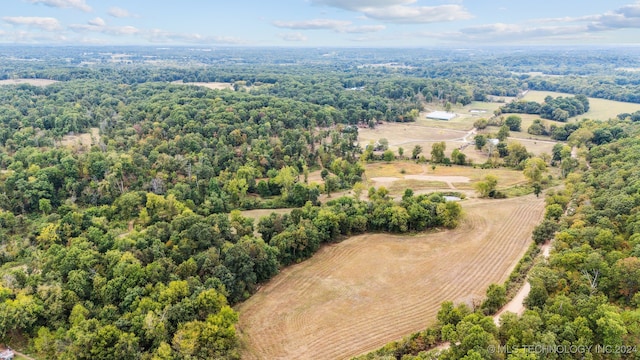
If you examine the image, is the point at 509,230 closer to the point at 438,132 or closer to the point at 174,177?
the point at 174,177

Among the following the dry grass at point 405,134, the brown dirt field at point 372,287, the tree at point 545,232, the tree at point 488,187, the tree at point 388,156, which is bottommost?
the brown dirt field at point 372,287

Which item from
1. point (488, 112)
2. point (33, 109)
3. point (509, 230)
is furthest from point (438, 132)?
point (33, 109)

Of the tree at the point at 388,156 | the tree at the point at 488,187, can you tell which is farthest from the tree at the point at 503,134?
the tree at the point at 488,187

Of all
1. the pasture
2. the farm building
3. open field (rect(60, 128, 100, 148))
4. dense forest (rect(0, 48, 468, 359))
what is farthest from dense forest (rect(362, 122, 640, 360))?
the farm building

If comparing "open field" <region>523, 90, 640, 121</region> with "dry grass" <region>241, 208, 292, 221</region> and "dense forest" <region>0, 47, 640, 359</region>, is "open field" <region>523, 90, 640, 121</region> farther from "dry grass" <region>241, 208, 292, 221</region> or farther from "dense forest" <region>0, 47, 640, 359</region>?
"dry grass" <region>241, 208, 292, 221</region>

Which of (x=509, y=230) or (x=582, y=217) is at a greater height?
(x=582, y=217)

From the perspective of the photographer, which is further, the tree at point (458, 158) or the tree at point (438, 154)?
the tree at point (438, 154)

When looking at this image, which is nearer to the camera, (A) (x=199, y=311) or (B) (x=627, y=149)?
(A) (x=199, y=311)

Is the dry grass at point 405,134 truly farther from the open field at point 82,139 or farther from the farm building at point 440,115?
the open field at point 82,139
